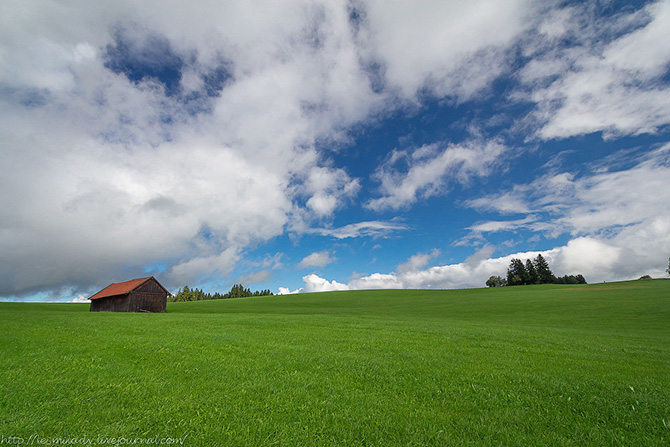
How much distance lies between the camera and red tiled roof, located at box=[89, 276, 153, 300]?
45812 mm

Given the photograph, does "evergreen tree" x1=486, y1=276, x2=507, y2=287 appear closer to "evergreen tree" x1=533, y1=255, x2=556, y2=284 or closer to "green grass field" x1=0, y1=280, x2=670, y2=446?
"evergreen tree" x1=533, y1=255, x2=556, y2=284

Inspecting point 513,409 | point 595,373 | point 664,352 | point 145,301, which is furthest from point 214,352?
point 145,301

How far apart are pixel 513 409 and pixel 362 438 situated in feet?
11.6

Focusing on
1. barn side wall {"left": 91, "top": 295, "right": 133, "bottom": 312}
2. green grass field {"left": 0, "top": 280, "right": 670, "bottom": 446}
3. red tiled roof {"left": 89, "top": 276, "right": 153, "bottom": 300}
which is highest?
red tiled roof {"left": 89, "top": 276, "right": 153, "bottom": 300}

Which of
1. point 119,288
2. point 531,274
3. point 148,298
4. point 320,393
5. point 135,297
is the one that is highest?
point 531,274

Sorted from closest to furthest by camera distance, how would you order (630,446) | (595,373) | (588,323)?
(630,446) → (595,373) → (588,323)

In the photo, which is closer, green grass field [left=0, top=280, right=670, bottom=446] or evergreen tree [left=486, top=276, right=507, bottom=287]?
green grass field [left=0, top=280, right=670, bottom=446]

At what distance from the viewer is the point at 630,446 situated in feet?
16.0

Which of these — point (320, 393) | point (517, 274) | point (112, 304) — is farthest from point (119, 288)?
point (517, 274)

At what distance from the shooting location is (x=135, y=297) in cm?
4556

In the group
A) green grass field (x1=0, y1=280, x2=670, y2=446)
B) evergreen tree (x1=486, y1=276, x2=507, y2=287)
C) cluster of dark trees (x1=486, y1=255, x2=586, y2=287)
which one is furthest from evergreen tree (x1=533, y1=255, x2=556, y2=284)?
green grass field (x1=0, y1=280, x2=670, y2=446)

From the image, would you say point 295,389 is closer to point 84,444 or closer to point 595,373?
point 84,444

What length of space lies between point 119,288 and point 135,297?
6543 mm

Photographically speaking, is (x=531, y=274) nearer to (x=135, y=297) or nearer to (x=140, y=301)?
(x=140, y=301)
